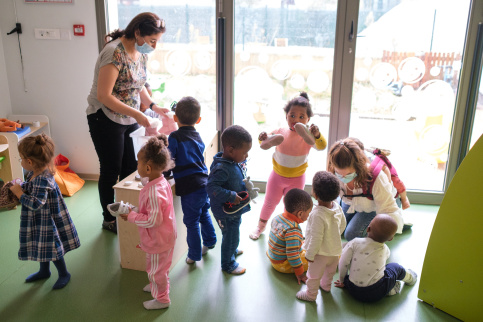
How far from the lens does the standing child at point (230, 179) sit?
8.07ft

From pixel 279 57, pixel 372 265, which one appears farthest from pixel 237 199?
pixel 279 57

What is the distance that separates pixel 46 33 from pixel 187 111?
80.8 inches

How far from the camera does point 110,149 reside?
3006 millimetres

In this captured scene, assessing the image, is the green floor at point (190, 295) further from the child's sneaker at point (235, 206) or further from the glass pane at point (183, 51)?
the glass pane at point (183, 51)

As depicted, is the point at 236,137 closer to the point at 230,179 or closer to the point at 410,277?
the point at 230,179

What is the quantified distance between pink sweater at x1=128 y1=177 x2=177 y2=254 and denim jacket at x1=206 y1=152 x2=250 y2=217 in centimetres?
26

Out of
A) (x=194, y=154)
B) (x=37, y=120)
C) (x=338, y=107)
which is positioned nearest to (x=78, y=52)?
(x=37, y=120)

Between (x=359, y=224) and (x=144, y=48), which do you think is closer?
(x=144, y=48)

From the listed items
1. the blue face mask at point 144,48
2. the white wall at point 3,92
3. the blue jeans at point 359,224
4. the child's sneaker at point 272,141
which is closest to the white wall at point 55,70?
the white wall at point 3,92

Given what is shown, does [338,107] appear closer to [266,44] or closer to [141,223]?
[266,44]

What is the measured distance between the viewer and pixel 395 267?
258cm

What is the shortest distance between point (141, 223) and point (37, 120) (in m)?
2.41

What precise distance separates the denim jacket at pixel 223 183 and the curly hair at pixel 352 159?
0.62 metres

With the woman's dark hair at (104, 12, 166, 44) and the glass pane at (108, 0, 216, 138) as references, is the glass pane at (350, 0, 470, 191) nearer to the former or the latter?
the glass pane at (108, 0, 216, 138)
